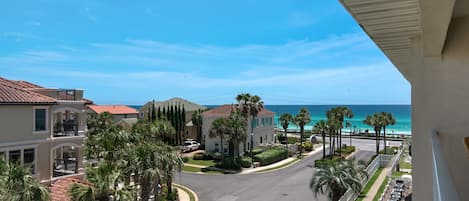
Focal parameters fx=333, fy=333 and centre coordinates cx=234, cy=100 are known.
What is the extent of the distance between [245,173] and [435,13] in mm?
30896

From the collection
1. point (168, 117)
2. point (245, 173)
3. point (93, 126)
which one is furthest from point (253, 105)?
Result: point (93, 126)

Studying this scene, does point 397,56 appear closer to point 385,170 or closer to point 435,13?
point 435,13

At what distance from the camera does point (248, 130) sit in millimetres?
42156

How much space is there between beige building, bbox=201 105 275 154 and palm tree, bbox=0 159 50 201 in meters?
27.7

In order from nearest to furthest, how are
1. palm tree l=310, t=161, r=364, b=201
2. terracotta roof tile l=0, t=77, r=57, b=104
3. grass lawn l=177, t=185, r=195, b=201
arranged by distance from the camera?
1. palm tree l=310, t=161, r=364, b=201
2. terracotta roof tile l=0, t=77, r=57, b=104
3. grass lawn l=177, t=185, r=195, b=201

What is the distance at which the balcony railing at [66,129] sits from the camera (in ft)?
72.8

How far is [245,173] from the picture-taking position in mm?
31859

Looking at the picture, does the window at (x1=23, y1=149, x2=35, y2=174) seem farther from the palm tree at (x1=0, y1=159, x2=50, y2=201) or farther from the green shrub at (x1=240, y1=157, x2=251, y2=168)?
the green shrub at (x1=240, y1=157, x2=251, y2=168)

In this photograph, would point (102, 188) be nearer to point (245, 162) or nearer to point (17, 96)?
point (17, 96)

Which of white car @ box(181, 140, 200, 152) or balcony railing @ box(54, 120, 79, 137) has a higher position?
balcony railing @ box(54, 120, 79, 137)

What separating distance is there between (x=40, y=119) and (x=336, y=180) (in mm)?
17723

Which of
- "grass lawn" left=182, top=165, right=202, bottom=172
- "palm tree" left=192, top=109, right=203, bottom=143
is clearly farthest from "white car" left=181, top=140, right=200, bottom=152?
"grass lawn" left=182, top=165, right=202, bottom=172

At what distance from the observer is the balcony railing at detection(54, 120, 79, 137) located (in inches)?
874

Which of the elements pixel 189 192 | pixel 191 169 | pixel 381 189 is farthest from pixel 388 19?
pixel 191 169
